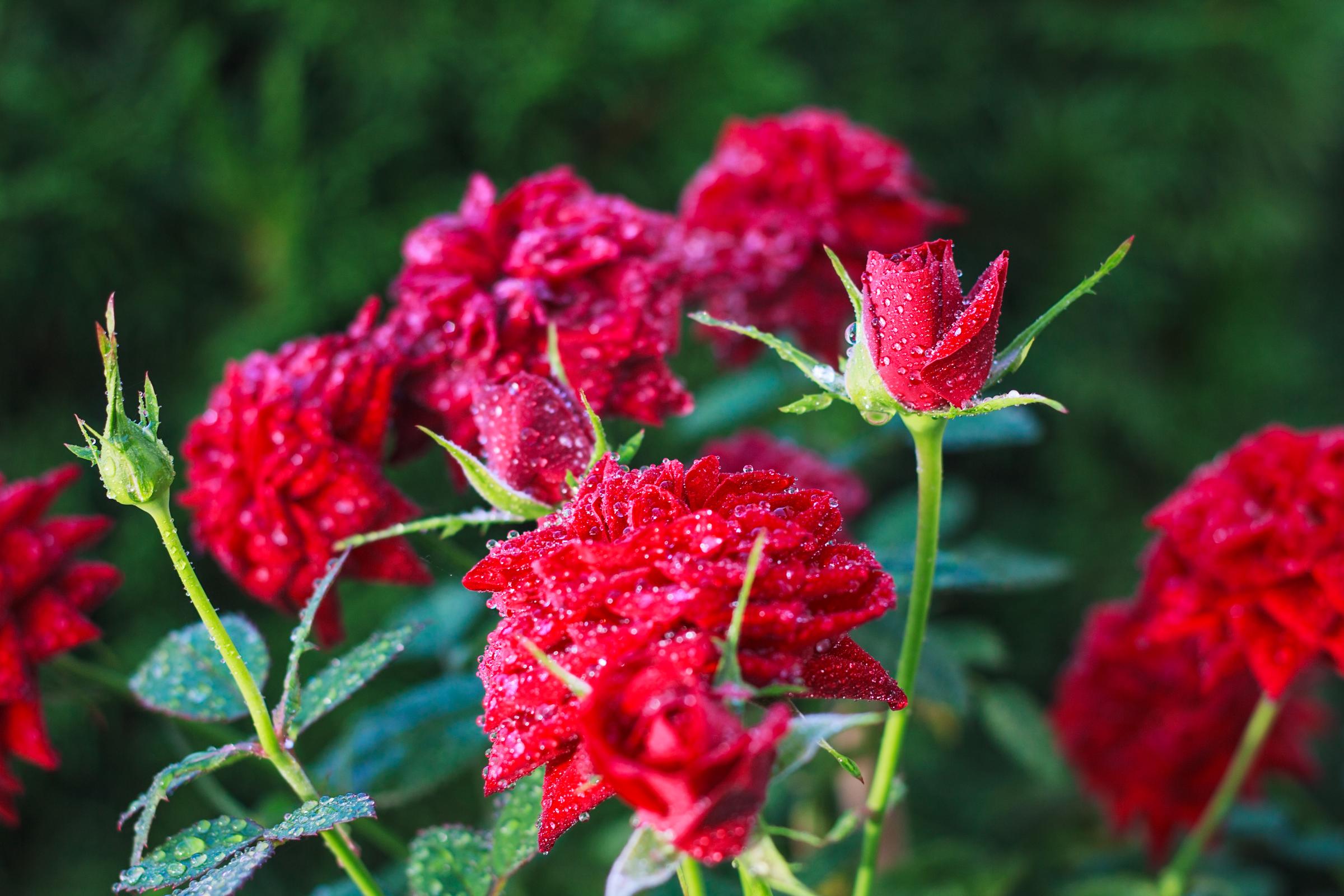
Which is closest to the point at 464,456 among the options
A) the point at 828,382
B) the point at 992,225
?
the point at 828,382

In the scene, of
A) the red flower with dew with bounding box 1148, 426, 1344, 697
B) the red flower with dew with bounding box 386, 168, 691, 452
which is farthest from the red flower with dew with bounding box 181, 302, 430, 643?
the red flower with dew with bounding box 1148, 426, 1344, 697

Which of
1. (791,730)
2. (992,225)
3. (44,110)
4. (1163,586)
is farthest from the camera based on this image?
(992,225)

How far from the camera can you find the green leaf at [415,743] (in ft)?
1.51

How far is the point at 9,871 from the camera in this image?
2.98ft

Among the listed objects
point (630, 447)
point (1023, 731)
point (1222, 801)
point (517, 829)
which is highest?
point (630, 447)

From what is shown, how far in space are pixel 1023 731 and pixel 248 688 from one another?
540 millimetres

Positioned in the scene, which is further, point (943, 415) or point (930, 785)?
point (930, 785)

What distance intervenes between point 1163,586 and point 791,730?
27 cm

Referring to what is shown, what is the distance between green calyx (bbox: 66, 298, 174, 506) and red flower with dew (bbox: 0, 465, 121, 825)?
18cm

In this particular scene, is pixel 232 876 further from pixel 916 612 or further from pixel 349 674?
pixel 916 612

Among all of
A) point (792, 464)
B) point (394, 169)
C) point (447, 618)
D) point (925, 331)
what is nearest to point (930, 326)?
point (925, 331)

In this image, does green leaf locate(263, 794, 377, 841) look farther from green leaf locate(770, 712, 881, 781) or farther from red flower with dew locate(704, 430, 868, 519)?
red flower with dew locate(704, 430, 868, 519)

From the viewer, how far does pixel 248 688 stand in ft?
→ 0.83

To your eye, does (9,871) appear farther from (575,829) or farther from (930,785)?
(930,785)
